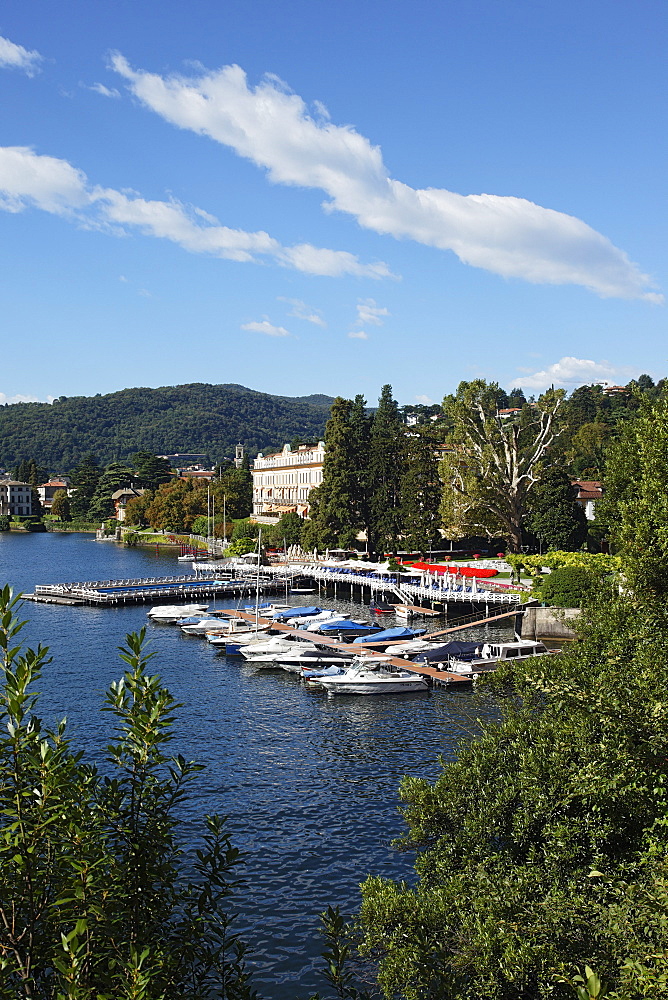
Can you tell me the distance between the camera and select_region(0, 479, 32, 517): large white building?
194750 millimetres

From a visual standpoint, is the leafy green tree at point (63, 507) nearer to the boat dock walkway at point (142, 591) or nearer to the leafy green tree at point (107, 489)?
the leafy green tree at point (107, 489)

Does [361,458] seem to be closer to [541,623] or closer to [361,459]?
[361,459]

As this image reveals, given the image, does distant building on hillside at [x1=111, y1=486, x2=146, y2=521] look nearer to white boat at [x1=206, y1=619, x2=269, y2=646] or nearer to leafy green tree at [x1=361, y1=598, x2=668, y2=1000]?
white boat at [x1=206, y1=619, x2=269, y2=646]

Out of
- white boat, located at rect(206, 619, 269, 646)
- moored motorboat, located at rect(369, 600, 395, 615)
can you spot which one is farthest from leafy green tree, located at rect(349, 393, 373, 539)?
white boat, located at rect(206, 619, 269, 646)

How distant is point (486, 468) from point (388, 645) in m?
29.6

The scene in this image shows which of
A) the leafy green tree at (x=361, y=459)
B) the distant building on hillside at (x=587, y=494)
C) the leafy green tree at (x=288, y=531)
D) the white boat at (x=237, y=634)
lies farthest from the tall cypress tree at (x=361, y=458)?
the white boat at (x=237, y=634)

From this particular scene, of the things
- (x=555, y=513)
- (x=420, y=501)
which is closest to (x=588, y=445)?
(x=420, y=501)

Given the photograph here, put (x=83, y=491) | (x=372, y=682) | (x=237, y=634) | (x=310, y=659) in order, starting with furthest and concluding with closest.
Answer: (x=83, y=491), (x=237, y=634), (x=310, y=659), (x=372, y=682)

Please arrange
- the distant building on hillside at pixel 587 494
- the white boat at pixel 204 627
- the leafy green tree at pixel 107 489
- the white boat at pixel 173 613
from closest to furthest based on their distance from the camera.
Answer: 1. the white boat at pixel 204 627
2. the white boat at pixel 173 613
3. the distant building on hillside at pixel 587 494
4. the leafy green tree at pixel 107 489

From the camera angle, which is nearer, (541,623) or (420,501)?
(541,623)

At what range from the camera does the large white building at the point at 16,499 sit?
639ft

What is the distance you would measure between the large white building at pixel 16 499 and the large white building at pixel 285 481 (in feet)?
243

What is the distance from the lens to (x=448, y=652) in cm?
4753

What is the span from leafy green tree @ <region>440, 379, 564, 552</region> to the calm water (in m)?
23.0
